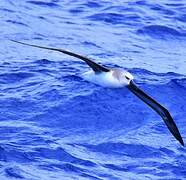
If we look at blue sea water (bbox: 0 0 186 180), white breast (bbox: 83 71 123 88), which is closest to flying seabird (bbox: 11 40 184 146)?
white breast (bbox: 83 71 123 88)

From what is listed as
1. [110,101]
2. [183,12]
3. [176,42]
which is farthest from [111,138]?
[183,12]

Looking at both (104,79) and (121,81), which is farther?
(121,81)

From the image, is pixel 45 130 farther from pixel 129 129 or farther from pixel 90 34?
pixel 90 34

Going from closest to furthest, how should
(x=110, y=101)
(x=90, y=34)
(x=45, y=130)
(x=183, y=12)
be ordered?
(x=45, y=130), (x=110, y=101), (x=90, y=34), (x=183, y=12)

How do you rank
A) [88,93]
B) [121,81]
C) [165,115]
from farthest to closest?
[88,93] → [165,115] → [121,81]

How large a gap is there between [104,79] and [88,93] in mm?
3003

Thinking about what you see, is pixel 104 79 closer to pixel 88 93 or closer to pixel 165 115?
pixel 165 115

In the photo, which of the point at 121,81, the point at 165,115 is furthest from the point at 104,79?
the point at 165,115

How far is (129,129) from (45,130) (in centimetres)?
173

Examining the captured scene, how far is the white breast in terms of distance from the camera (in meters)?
14.1

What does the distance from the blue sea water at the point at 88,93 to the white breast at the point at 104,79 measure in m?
1.34

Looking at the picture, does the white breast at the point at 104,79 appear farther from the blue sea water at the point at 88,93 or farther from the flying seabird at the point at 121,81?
the blue sea water at the point at 88,93

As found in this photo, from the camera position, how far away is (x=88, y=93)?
1709 centimetres

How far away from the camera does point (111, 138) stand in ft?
49.8
